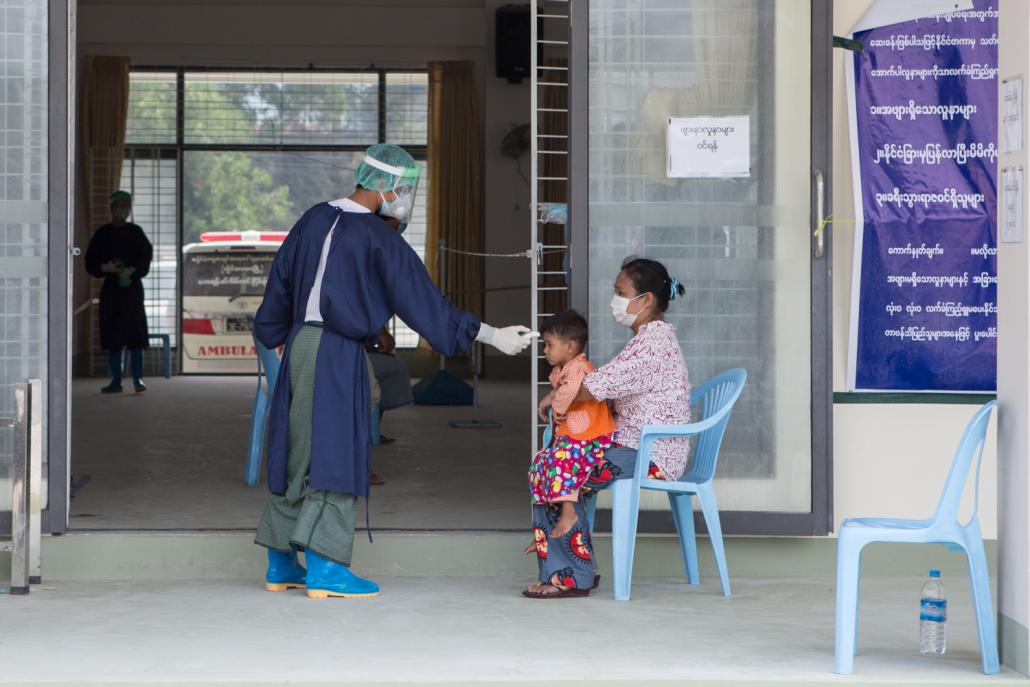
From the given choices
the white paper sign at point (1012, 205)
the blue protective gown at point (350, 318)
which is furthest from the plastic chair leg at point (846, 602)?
the blue protective gown at point (350, 318)

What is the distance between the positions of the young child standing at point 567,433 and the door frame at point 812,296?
0.24 meters

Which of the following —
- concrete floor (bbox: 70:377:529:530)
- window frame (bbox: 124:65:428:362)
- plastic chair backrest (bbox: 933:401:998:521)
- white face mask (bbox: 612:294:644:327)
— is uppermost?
window frame (bbox: 124:65:428:362)

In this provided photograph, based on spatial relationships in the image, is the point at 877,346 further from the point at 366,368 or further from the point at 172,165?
the point at 172,165

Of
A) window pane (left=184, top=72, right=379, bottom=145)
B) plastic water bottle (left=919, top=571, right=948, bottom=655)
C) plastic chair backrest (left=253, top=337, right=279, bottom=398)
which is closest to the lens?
plastic water bottle (left=919, top=571, right=948, bottom=655)

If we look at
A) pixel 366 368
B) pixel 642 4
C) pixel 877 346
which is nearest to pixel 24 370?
pixel 366 368

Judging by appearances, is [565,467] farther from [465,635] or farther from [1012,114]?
[1012,114]

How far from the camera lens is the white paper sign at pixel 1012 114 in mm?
3598

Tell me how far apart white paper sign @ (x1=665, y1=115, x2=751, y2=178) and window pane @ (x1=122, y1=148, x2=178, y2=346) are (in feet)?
29.9

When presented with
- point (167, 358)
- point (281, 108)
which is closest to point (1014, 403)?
point (167, 358)

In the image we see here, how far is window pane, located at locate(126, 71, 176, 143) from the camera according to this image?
1309 centimetres

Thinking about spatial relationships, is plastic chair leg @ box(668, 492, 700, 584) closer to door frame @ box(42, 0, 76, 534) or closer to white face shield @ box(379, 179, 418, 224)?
white face shield @ box(379, 179, 418, 224)

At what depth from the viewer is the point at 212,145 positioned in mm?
13281

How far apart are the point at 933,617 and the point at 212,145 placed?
1043cm

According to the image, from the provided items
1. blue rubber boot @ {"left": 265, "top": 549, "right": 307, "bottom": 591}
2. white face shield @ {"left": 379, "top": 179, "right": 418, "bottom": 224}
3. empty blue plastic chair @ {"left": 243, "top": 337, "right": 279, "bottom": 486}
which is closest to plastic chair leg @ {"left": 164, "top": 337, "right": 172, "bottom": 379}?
empty blue plastic chair @ {"left": 243, "top": 337, "right": 279, "bottom": 486}
